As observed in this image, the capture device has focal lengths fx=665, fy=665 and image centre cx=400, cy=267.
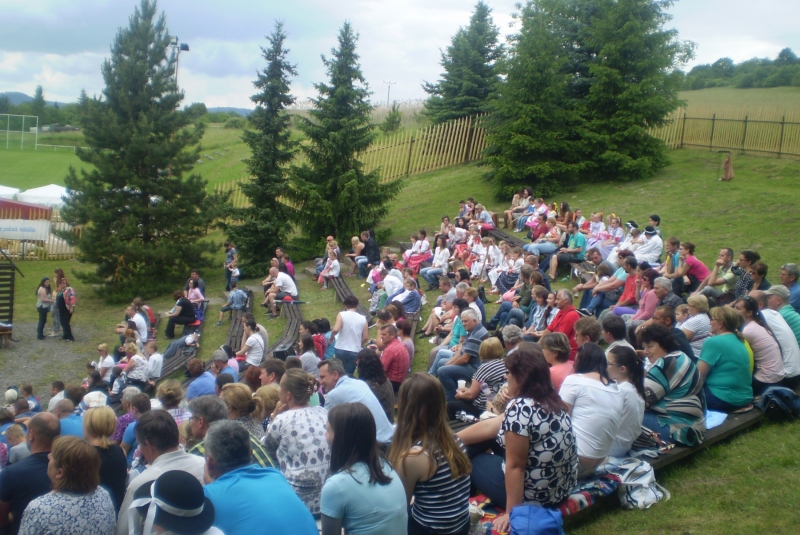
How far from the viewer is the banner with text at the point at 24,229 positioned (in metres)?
22.7

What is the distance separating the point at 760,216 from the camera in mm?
15883

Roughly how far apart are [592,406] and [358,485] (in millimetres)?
2129

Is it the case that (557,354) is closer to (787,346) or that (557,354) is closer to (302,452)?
(302,452)

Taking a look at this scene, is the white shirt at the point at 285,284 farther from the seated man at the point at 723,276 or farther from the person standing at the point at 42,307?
the seated man at the point at 723,276

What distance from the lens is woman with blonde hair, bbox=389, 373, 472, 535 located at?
11.7 ft

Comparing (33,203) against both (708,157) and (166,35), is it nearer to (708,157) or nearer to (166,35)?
(166,35)

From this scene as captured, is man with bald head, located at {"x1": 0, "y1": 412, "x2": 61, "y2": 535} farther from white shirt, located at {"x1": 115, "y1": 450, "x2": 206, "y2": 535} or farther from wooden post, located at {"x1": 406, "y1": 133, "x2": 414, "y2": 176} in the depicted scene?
wooden post, located at {"x1": 406, "y1": 133, "x2": 414, "y2": 176}

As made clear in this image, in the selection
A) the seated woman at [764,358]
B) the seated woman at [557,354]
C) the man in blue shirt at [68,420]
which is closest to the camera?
the seated woman at [557,354]

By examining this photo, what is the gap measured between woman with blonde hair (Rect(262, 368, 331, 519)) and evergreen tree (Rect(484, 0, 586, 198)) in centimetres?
1784

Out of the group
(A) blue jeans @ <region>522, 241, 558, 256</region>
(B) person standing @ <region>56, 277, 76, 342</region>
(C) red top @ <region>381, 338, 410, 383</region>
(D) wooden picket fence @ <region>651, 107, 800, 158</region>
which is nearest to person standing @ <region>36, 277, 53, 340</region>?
(B) person standing @ <region>56, 277, 76, 342</region>

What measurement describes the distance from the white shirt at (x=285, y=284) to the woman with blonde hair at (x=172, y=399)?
9322 mm

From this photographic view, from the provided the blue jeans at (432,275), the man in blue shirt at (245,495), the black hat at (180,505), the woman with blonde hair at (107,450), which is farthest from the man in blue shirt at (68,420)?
the blue jeans at (432,275)

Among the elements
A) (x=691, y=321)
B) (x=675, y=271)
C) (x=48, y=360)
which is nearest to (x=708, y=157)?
(x=675, y=271)

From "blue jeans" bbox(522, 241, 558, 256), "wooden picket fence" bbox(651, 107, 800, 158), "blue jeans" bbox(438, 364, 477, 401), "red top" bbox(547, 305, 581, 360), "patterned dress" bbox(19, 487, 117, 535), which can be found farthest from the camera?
"wooden picket fence" bbox(651, 107, 800, 158)
